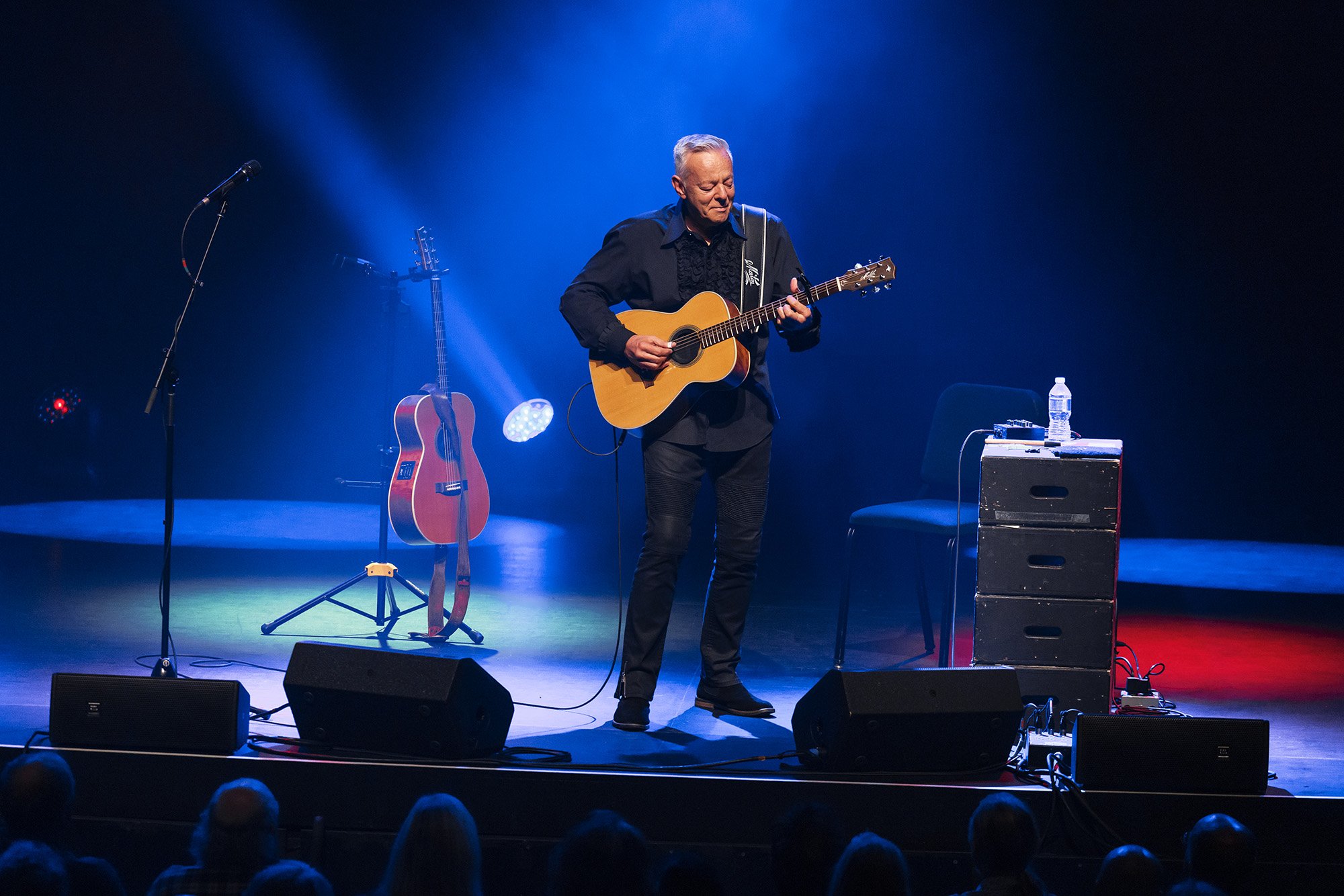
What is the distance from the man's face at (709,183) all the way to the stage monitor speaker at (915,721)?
A: 4.69ft

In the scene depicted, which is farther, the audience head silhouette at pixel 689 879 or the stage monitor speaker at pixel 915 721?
the stage monitor speaker at pixel 915 721

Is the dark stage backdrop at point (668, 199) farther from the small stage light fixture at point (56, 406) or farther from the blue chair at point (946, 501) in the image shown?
the blue chair at point (946, 501)

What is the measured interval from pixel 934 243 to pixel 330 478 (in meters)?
4.71

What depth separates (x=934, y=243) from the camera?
775cm

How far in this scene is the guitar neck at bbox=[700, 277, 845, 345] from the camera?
12.0ft

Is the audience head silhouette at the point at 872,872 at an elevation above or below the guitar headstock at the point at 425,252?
below

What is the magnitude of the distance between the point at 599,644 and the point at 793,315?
1.79 meters

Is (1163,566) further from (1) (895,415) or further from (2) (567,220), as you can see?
(2) (567,220)

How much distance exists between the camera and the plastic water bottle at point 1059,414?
3.98 metres

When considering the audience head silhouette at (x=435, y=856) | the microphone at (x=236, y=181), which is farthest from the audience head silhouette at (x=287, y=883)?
the microphone at (x=236, y=181)

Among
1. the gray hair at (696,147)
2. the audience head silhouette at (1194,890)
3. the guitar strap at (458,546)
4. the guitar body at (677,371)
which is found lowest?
the audience head silhouette at (1194,890)

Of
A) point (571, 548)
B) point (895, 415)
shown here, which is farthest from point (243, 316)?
point (895, 415)

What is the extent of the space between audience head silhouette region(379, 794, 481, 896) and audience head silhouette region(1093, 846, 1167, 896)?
3.80 ft

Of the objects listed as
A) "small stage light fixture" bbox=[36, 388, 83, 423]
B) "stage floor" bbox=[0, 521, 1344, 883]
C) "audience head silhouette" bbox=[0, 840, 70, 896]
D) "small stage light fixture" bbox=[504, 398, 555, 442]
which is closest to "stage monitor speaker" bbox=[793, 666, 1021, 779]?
"stage floor" bbox=[0, 521, 1344, 883]
